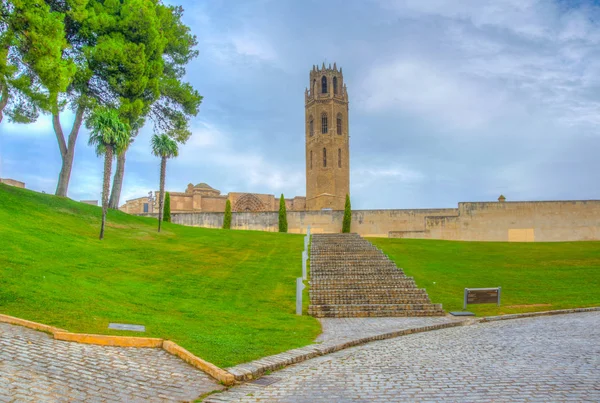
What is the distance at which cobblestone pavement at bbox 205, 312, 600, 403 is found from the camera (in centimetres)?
580

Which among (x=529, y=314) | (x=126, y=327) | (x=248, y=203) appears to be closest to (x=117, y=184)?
(x=126, y=327)

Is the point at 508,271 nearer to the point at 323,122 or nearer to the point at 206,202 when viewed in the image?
the point at 206,202

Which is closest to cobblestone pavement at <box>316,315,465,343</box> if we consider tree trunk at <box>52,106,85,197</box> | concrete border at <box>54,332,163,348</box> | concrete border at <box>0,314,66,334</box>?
concrete border at <box>54,332,163,348</box>

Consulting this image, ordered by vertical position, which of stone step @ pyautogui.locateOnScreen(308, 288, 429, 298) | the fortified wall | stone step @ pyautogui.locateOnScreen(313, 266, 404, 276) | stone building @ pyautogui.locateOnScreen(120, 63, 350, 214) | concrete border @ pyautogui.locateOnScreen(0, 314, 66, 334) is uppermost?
stone building @ pyautogui.locateOnScreen(120, 63, 350, 214)

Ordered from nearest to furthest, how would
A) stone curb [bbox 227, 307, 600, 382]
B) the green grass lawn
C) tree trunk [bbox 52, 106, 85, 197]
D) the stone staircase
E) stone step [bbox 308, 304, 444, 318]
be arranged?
1. stone curb [bbox 227, 307, 600, 382]
2. stone step [bbox 308, 304, 444, 318]
3. the stone staircase
4. the green grass lawn
5. tree trunk [bbox 52, 106, 85, 197]

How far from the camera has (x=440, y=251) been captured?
26031 mm

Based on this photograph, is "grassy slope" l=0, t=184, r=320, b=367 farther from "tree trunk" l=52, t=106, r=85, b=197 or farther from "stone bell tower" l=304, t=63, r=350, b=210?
"stone bell tower" l=304, t=63, r=350, b=210

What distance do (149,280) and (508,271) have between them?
15.6 m

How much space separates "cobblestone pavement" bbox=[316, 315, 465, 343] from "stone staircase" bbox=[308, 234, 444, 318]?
734 mm

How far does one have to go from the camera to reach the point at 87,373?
6.10m

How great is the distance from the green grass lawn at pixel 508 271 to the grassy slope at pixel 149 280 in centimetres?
588

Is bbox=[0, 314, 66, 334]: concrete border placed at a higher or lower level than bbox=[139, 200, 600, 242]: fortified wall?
lower

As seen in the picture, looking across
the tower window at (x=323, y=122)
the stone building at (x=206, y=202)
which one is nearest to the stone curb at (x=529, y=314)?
the stone building at (x=206, y=202)

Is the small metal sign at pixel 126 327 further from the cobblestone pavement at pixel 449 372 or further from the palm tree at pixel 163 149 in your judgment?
the palm tree at pixel 163 149
